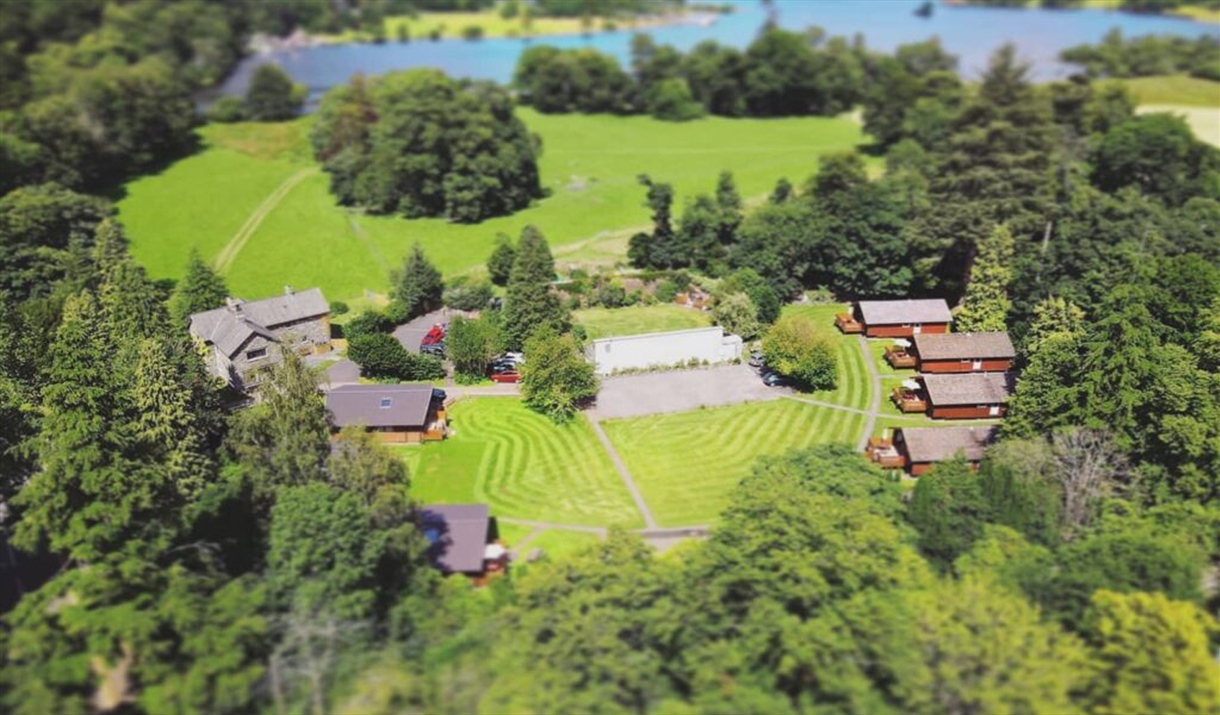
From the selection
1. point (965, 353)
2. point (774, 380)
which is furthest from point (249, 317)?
point (965, 353)

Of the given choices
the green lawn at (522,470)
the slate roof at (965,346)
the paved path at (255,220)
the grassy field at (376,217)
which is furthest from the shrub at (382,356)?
the slate roof at (965,346)

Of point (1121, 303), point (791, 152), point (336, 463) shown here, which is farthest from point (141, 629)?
point (791, 152)

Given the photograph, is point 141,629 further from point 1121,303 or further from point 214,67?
point 214,67

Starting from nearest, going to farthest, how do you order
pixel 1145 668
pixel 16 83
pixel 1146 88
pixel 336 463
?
1. pixel 1145 668
2. pixel 336 463
3. pixel 16 83
4. pixel 1146 88

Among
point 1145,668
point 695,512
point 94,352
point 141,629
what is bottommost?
point 695,512

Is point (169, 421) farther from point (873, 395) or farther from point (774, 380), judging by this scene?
point (873, 395)

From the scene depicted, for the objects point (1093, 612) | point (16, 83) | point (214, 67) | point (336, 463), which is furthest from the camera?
point (214, 67)

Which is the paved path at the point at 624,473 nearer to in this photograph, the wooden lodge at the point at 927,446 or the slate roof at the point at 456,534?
the slate roof at the point at 456,534

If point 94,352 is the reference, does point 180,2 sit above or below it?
above
